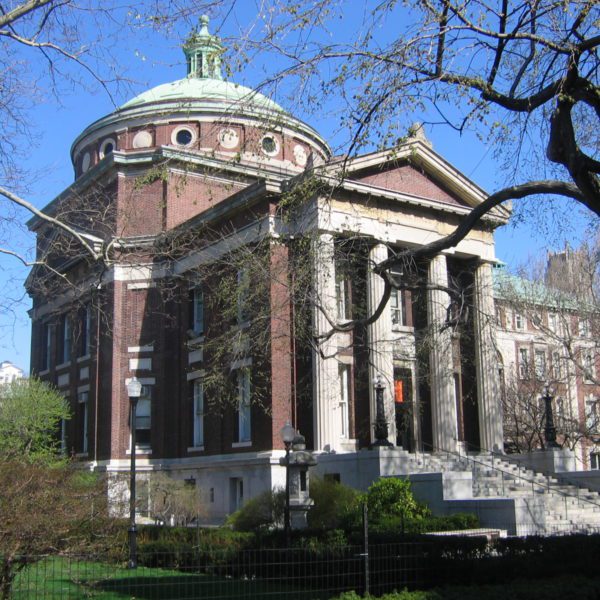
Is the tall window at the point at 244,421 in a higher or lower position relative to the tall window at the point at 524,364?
lower

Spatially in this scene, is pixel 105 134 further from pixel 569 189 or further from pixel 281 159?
pixel 569 189

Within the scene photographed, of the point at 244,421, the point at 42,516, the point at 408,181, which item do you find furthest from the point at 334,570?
the point at 408,181

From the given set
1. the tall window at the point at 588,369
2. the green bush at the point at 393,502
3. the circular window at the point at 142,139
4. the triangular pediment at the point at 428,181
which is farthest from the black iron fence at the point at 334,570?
the circular window at the point at 142,139

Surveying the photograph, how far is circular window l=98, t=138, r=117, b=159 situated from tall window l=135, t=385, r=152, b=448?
1384 cm

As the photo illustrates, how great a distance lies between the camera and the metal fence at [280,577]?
1248 cm

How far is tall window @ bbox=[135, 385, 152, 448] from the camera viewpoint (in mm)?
37844

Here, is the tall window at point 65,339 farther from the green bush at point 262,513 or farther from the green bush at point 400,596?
the green bush at point 400,596

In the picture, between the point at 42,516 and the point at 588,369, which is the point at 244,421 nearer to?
the point at 588,369

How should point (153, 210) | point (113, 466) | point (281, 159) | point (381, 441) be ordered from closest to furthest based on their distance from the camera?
1. point (381, 441)
2. point (113, 466)
3. point (153, 210)
4. point (281, 159)

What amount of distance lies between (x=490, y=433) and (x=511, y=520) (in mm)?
12988

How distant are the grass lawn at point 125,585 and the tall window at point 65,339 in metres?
29.7

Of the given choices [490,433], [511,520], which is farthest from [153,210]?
[511,520]

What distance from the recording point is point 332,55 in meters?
12.4

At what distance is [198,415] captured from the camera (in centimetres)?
3672
